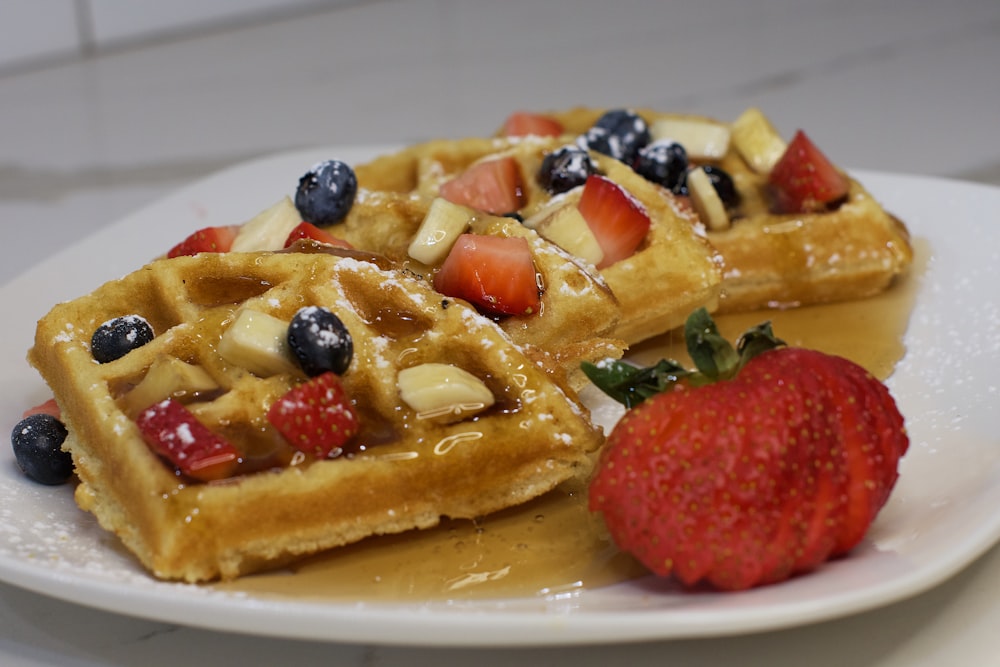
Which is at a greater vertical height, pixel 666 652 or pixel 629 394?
pixel 629 394

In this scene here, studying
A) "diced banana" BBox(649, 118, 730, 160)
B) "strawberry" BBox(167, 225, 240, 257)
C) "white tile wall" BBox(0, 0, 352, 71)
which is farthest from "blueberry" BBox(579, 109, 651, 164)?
"white tile wall" BBox(0, 0, 352, 71)

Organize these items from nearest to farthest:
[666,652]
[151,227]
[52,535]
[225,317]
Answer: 1. [666,652]
2. [52,535]
3. [225,317]
4. [151,227]

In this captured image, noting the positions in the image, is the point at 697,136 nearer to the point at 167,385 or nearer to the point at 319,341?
the point at 319,341

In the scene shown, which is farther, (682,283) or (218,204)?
(218,204)

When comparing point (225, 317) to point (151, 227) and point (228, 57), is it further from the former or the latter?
point (228, 57)

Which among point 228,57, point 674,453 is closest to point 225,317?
point 674,453

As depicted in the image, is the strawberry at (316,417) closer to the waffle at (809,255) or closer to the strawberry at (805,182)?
the waffle at (809,255)
